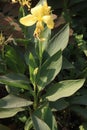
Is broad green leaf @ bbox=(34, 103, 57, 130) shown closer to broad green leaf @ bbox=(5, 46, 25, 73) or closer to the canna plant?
the canna plant

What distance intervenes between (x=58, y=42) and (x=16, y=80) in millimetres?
283

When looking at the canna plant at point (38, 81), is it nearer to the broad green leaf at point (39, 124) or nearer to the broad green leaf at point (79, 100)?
the broad green leaf at point (39, 124)

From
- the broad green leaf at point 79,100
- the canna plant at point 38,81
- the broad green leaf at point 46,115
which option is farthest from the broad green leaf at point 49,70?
the broad green leaf at point 79,100

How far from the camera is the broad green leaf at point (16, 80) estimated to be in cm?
165

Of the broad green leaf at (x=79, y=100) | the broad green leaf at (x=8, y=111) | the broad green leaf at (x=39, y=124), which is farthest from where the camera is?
the broad green leaf at (x=79, y=100)

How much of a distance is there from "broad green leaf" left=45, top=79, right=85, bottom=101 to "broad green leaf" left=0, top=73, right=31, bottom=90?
112 millimetres

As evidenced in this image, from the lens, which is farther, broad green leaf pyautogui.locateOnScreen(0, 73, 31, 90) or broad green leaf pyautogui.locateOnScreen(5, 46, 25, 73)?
broad green leaf pyautogui.locateOnScreen(5, 46, 25, 73)

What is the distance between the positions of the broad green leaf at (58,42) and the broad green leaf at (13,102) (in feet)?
0.87

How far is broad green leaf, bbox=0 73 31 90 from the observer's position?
5.40 feet

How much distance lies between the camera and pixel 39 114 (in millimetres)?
1713

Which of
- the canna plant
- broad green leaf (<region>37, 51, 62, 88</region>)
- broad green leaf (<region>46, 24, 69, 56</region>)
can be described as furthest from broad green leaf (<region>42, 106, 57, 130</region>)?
broad green leaf (<region>46, 24, 69, 56</region>)

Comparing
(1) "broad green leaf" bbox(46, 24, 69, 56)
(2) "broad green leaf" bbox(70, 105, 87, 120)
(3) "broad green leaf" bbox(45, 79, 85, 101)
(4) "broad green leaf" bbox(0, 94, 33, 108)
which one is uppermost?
(1) "broad green leaf" bbox(46, 24, 69, 56)

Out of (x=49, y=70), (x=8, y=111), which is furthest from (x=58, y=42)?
(x=8, y=111)

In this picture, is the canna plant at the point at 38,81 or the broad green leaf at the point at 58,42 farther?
the broad green leaf at the point at 58,42
